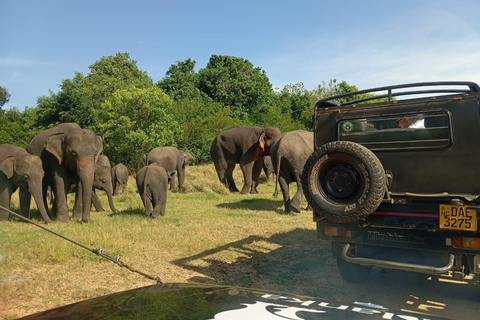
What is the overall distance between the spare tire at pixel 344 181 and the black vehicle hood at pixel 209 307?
248cm

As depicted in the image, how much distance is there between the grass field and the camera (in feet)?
18.2

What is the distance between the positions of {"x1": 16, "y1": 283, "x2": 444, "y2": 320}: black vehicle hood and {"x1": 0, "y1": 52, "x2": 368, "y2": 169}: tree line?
8.01 meters

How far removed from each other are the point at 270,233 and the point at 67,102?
2586cm

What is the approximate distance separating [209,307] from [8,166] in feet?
30.1

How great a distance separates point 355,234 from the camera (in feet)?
17.5

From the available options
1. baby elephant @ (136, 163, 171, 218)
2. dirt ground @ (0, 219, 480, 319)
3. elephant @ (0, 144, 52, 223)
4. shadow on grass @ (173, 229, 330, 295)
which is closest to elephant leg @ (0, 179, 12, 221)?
elephant @ (0, 144, 52, 223)

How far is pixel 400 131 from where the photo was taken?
5.27m

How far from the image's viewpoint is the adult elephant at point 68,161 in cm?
975

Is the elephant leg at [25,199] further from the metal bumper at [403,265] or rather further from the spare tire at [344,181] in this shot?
the metal bumper at [403,265]

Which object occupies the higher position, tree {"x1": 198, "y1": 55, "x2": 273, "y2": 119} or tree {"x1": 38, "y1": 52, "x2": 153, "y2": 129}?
tree {"x1": 198, "y1": 55, "x2": 273, "y2": 119}

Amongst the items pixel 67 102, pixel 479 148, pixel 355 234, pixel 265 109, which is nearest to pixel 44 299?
pixel 355 234

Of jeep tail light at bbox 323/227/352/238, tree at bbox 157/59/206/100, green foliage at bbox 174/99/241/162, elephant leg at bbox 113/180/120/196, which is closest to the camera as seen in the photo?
jeep tail light at bbox 323/227/352/238

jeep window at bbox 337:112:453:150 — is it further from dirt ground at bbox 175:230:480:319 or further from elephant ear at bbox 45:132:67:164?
elephant ear at bbox 45:132:67:164

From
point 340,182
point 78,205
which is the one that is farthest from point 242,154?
point 340,182
